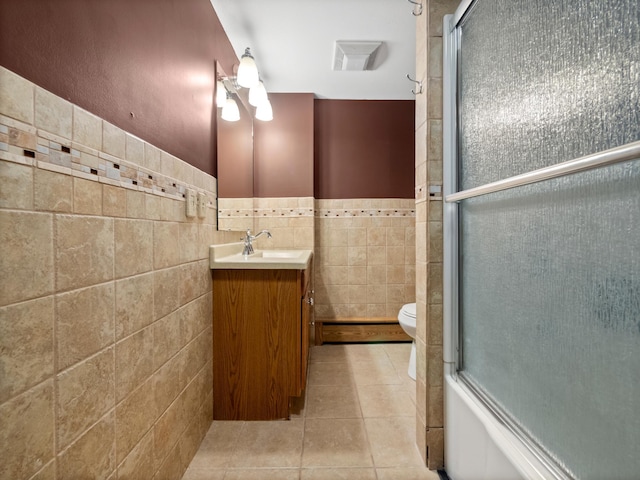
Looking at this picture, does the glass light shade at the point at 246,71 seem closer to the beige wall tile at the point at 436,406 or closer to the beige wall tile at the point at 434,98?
the beige wall tile at the point at 434,98

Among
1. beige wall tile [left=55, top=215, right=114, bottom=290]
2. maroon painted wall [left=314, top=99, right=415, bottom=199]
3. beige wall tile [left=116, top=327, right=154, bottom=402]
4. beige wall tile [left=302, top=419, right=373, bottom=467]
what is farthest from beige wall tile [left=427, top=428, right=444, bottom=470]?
maroon painted wall [left=314, top=99, right=415, bottom=199]

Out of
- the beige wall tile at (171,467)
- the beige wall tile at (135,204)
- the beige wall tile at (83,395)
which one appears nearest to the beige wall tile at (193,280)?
Answer: the beige wall tile at (135,204)

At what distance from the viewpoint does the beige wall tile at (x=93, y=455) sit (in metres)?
0.67

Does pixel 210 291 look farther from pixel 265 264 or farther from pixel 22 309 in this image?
pixel 22 309

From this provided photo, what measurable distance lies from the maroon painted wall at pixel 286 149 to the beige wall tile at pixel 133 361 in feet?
6.23

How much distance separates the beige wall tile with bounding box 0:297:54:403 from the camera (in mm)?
542

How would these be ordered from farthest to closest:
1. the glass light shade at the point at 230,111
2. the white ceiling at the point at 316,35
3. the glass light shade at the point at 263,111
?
the glass light shade at the point at 263,111 → the glass light shade at the point at 230,111 → the white ceiling at the point at 316,35

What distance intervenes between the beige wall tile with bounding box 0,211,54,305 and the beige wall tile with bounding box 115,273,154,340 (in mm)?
225

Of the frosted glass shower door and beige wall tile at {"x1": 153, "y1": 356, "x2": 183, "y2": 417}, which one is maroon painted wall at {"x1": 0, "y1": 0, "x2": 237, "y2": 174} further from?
the frosted glass shower door

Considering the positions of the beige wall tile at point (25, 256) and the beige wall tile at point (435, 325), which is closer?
the beige wall tile at point (25, 256)

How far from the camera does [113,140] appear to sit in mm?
827

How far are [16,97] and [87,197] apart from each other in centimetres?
23

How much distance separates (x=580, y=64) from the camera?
2.14 ft

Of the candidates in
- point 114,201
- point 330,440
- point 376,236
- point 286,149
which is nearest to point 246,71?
point 286,149
